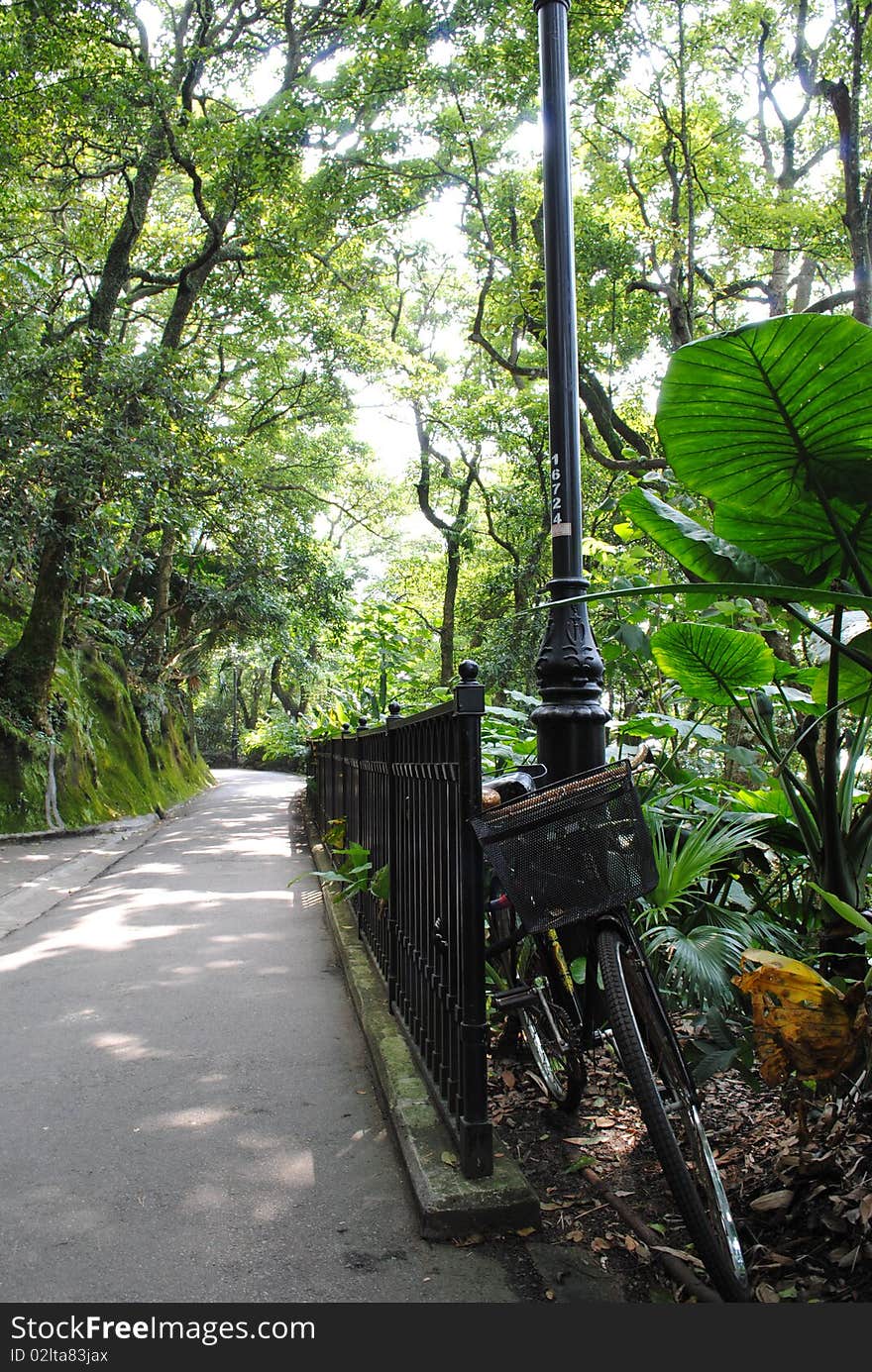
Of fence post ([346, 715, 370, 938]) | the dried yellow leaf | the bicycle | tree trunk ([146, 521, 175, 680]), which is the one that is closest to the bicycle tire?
the bicycle

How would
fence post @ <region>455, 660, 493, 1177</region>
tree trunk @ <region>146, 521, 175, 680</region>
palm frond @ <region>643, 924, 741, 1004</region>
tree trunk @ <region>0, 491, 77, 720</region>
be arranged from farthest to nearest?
tree trunk @ <region>146, 521, 175, 680</region> < tree trunk @ <region>0, 491, 77, 720</region> < palm frond @ <region>643, 924, 741, 1004</region> < fence post @ <region>455, 660, 493, 1177</region>

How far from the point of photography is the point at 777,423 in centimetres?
260

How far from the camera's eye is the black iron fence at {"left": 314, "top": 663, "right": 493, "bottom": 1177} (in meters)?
2.51

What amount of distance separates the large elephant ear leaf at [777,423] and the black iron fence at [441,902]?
1046 mm

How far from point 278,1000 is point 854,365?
4.05 meters

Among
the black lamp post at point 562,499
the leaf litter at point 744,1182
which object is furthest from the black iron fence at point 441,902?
the black lamp post at point 562,499

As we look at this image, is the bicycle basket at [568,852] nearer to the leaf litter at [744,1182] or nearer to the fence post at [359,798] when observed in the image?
the leaf litter at [744,1182]

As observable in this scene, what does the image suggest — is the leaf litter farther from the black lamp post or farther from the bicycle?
the black lamp post

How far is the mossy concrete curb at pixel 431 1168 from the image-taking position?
92.7 inches

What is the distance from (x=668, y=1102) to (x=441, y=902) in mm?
949

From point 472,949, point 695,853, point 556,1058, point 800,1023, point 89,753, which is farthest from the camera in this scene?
point 89,753

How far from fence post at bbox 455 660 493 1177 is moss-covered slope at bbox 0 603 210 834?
1024 cm

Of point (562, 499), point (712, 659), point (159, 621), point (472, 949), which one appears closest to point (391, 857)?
point (472, 949)

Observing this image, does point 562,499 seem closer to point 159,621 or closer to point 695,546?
point 695,546
